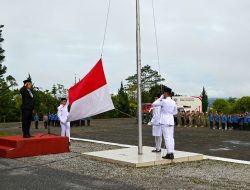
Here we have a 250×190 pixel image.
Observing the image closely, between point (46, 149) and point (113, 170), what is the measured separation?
3.48 m

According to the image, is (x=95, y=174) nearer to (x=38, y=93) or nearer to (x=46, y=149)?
(x=46, y=149)

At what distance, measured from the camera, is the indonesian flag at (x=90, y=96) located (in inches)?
427

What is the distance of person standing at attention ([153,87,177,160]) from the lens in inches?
398

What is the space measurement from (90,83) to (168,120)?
2.47 metres

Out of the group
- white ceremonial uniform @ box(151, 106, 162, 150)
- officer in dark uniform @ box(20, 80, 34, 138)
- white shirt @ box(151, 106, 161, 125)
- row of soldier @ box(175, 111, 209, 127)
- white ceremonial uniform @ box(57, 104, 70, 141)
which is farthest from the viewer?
row of soldier @ box(175, 111, 209, 127)

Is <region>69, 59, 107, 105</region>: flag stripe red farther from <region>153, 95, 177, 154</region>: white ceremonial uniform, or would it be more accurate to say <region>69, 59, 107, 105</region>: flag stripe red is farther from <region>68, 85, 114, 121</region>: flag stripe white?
<region>153, 95, 177, 154</region>: white ceremonial uniform

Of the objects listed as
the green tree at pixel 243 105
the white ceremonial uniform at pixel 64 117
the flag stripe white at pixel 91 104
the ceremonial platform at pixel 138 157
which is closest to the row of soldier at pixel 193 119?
the white ceremonial uniform at pixel 64 117

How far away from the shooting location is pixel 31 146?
11.4 m

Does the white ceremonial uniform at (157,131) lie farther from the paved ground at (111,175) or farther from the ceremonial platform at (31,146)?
the ceremonial platform at (31,146)

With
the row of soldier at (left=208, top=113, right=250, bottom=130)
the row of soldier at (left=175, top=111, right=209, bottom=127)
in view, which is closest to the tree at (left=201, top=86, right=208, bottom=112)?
the row of soldier at (left=175, top=111, right=209, bottom=127)

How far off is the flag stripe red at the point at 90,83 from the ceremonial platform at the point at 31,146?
5.67ft

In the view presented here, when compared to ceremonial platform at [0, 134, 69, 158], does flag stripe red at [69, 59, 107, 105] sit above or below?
above

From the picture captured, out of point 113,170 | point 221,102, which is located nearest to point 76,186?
point 113,170

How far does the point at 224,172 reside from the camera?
8.84 metres
